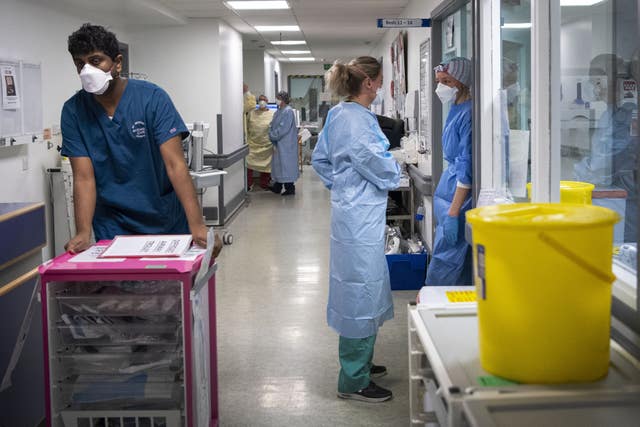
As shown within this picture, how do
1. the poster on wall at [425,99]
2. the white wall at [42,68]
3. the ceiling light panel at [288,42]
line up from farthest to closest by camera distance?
the ceiling light panel at [288,42] → the poster on wall at [425,99] → the white wall at [42,68]

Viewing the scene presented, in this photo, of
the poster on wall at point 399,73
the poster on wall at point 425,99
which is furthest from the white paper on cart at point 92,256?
the poster on wall at point 399,73

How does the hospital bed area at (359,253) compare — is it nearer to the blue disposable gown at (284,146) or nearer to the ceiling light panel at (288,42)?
the blue disposable gown at (284,146)

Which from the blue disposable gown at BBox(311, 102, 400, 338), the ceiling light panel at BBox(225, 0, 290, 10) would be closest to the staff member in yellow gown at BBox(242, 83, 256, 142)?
the ceiling light panel at BBox(225, 0, 290, 10)

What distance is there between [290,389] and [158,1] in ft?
14.3

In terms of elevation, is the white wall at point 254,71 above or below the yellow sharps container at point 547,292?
above

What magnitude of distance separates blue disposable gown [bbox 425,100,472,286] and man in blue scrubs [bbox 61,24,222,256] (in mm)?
1620

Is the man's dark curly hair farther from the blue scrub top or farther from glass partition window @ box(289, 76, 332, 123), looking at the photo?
glass partition window @ box(289, 76, 332, 123)

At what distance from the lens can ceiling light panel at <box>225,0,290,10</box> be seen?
7.01m

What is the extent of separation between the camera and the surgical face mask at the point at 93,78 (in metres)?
2.53

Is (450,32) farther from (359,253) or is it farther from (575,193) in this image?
(575,193)

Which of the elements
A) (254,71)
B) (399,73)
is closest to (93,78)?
(399,73)

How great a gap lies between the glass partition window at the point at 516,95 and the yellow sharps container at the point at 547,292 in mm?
1515

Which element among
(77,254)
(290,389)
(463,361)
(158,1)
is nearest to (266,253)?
(158,1)

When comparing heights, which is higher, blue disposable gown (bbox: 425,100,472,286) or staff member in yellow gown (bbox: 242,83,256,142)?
staff member in yellow gown (bbox: 242,83,256,142)
